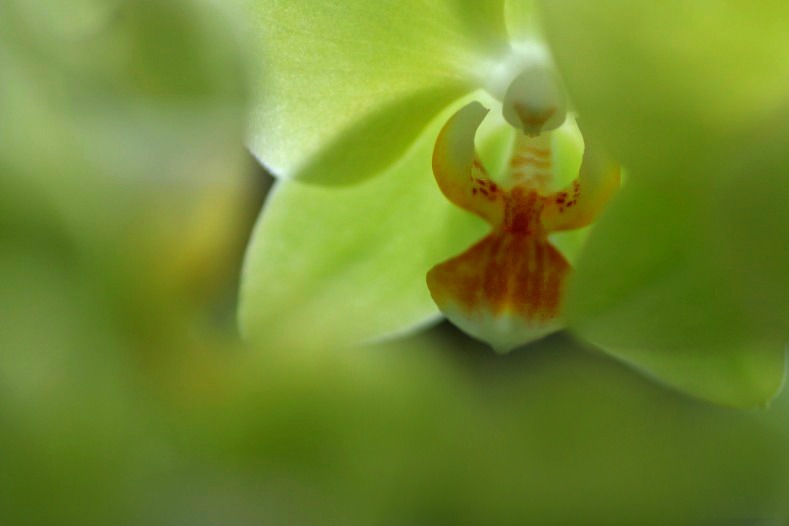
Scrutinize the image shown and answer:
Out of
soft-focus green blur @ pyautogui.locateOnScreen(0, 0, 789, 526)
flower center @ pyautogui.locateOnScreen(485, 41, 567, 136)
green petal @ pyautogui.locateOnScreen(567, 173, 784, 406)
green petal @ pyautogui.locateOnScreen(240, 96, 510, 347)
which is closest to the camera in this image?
soft-focus green blur @ pyautogui.locateOnScreen(0, 0, 789, 526)

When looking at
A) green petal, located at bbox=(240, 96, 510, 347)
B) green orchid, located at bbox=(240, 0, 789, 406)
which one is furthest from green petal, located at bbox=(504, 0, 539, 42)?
green petal, located at bbox=(240, 96, 510, 347)

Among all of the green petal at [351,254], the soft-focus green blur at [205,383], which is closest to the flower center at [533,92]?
the green petal at [351,254]

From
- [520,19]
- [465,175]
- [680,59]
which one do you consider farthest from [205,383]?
[680,59]

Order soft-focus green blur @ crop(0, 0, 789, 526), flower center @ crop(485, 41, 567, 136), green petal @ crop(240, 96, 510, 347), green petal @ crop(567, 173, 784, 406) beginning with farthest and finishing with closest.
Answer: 1. green petal @ crop(240, 96, 510, 347)
2. flower center @ crop(485, 41, 567, 136)
3. green petal @ crop(567, 173, 784, 406)
4. soft-focus green blur @ crop(0, 0, 789, 526)

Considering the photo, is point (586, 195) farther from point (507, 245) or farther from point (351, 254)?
point (351, 254)

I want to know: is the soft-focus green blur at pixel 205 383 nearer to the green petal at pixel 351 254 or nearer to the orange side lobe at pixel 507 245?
the green petal at pixel 351 254

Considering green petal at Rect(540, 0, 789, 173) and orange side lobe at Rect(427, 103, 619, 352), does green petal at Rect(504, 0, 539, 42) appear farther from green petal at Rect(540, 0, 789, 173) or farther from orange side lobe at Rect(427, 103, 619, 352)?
green petal at Rect(540, 0, 789, 173)

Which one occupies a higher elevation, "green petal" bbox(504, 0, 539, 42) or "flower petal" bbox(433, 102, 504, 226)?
"green petal" bbox(504, 0, 539, 42)

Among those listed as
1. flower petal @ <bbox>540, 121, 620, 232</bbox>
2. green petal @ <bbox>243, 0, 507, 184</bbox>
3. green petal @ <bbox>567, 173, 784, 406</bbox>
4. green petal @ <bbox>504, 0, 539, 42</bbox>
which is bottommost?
green petal @ <bbox>567, 173, 784, 406</bbox>
